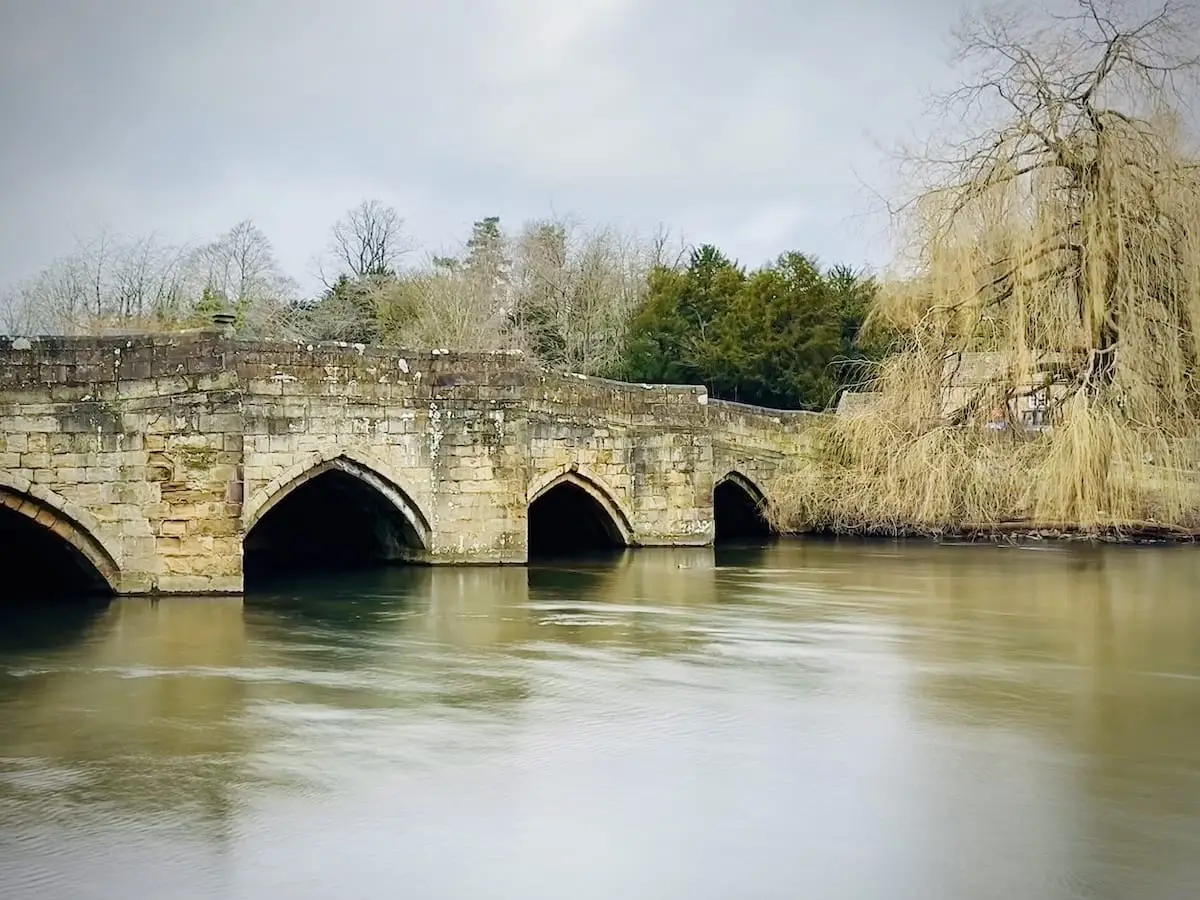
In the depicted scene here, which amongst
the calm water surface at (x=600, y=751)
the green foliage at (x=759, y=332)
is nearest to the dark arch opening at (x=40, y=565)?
the calm water surface at (x=600, y=751)

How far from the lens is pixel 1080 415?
47.5ft

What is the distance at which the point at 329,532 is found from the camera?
18.8 meters

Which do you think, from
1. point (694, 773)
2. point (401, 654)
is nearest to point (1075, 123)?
point (401, 654)

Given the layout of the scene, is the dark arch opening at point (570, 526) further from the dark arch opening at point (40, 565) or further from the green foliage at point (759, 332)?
the green foliage at point (759, 332)

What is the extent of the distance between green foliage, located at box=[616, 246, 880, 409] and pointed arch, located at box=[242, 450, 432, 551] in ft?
42.6

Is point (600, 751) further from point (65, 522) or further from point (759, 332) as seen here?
point (759, 332)

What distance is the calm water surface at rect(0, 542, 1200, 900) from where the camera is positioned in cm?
471

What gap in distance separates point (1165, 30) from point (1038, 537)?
24.8 feet

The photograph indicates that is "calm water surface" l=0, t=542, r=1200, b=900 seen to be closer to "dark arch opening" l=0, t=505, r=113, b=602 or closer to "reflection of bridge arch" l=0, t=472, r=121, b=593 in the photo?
"reflection of bridge arch" l=0, t=472, r=121, b=593

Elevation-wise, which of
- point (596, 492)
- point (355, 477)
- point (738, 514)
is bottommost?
point (738, 514)

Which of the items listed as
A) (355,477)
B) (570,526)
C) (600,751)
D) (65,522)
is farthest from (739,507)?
(600,751)

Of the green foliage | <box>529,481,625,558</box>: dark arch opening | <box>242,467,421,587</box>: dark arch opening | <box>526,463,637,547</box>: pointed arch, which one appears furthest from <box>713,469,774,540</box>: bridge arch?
<box>242,467,421,587</box>: dark arch opening

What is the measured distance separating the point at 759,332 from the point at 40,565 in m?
16.9

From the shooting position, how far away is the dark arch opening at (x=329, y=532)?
15.1 meters
